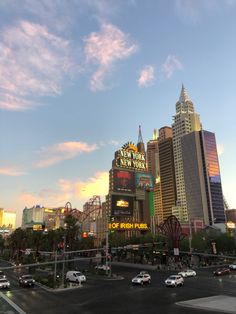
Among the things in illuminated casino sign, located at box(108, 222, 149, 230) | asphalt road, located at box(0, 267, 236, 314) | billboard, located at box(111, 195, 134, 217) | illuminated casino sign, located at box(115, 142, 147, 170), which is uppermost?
illuminated casino sign, located at box(115, 142, 147, 170)

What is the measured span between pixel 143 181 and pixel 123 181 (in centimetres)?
1581

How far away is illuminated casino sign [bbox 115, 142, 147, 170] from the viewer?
164875 millimetres

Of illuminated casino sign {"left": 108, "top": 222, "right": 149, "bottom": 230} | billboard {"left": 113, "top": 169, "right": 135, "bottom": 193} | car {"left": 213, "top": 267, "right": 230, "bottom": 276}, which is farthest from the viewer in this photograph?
billboard {"left": 113, "top": 169, "right": 135, "bottom": 193}

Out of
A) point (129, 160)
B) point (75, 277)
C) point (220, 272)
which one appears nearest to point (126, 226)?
point (129, 160)

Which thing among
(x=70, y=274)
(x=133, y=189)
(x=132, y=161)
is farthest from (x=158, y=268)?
(x=132, y=161)

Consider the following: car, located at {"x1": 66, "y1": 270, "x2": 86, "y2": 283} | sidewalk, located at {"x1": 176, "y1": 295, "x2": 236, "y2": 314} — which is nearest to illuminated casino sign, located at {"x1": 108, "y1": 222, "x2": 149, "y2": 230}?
car, located at {"x1": 66, "y1": 270, "x2": 86, "y2": 283}

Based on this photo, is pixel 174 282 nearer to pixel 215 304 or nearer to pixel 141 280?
pixel 141 280

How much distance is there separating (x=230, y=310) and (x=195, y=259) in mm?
76266

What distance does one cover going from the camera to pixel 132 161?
16888 cm

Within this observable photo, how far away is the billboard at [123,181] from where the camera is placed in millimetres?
144000

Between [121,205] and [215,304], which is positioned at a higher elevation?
[121,205]

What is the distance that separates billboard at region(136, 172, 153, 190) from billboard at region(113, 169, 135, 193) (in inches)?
250

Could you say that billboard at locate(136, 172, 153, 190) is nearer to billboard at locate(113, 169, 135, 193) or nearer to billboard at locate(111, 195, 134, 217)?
billboard at locate(113, 169, 135, 193)

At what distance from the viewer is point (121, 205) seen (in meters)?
137
